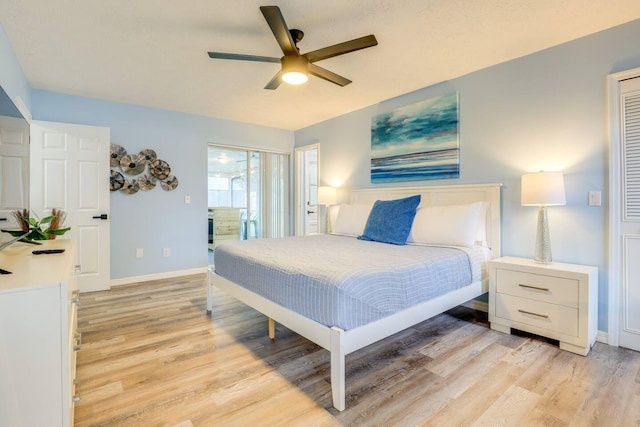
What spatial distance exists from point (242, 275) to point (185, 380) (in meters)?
0.80

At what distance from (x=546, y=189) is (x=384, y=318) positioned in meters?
1.62

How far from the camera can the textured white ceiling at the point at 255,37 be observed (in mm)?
2035

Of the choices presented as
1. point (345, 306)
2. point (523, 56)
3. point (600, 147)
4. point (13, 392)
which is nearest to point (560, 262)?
point (600, 147)

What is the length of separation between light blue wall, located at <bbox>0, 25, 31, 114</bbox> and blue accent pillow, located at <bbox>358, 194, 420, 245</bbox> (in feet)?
10.2

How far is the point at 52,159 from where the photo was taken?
345 centimetres

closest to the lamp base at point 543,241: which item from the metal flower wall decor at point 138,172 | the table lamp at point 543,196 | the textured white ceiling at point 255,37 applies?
the table lamp at point 543,196

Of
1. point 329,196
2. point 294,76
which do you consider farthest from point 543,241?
point 329,196

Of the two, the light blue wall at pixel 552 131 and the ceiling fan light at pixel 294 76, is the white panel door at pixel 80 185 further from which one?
the light blue wall at pixel 552 131

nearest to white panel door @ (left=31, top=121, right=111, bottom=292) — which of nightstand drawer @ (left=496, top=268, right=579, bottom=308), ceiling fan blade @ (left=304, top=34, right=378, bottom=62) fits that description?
ceiling fan blade @ (left=304, top=34, right=378, bottom=62)

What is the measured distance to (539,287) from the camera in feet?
A: 7.61

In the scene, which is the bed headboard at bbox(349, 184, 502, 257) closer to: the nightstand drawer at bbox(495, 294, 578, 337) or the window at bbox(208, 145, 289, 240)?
the nightstand drawer at bbox(495, 294, 578, 337)

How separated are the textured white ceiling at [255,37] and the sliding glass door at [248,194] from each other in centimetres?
183

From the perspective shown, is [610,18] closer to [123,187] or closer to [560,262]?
[560,262]

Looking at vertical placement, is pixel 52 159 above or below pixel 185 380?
above
